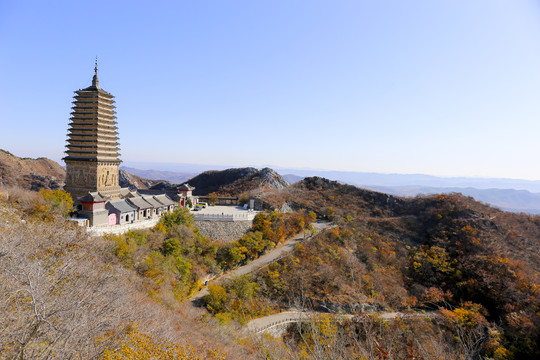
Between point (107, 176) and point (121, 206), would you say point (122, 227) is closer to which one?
point (121, 206)

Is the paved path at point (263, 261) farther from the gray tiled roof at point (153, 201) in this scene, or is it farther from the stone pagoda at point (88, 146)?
the stone pagoda at point (88, 146)

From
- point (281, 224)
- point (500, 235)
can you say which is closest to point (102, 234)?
point (281, 224)

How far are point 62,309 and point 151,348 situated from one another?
2354mm

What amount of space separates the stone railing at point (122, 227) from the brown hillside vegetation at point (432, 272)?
7.23 meters

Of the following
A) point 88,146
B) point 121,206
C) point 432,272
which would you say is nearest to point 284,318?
point 121,206

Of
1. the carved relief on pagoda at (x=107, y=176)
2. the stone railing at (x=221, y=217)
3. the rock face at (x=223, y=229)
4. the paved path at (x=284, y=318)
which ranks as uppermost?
the carved relief on pagoda at (x=107, y=176)

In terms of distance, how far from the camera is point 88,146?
1966 cm

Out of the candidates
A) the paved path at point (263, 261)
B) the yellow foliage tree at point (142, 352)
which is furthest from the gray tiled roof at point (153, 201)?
the yellow foliage tree at point (142, 352)

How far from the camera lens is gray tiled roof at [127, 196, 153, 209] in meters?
19.2

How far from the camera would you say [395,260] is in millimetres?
24391

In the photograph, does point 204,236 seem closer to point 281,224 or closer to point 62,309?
point 281,224

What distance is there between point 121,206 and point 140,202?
1730 millimetres

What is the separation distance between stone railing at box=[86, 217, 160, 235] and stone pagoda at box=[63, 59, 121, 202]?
335 cm

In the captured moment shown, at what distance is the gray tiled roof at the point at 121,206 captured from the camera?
58.1 ft
